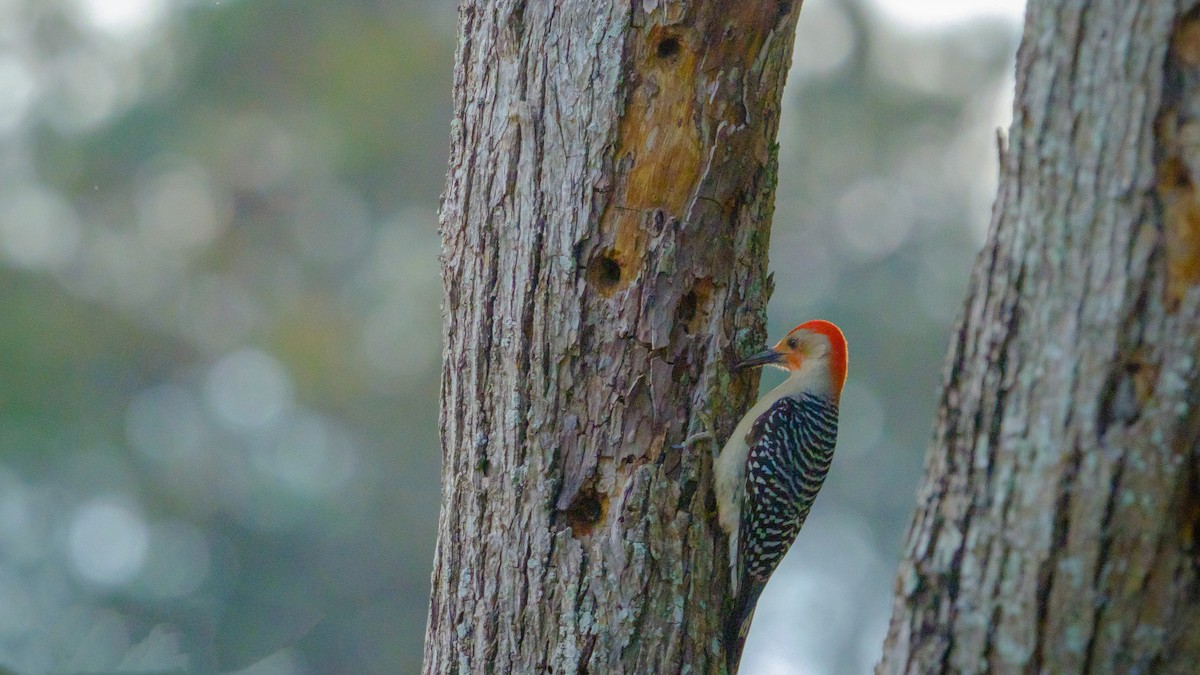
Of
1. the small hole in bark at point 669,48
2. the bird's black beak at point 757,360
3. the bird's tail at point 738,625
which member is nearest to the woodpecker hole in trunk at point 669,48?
the small hole in bark at point 669,48

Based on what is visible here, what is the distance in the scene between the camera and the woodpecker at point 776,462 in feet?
11.7

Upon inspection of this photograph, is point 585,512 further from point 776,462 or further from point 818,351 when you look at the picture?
point 818,351

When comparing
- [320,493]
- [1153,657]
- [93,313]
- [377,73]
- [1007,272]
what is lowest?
[1153,657]

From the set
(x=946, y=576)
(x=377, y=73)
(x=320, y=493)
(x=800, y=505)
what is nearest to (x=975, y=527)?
→ (x=946, y=576)

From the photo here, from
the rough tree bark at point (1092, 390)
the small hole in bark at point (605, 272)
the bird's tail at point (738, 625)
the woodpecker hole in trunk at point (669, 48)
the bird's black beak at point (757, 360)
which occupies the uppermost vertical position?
the woodpecker hole in trunk at point (669, 48)

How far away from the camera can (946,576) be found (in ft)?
6.82

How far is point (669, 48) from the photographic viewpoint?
11.4 ft

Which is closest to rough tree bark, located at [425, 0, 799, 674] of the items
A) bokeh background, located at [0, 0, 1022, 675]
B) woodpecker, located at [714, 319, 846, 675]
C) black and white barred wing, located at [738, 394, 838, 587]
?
woodpecker, located at [714, 319, 846, 675]

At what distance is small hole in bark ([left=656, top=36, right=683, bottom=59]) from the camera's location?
3.45 metres

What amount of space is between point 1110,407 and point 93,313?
44.2 feet

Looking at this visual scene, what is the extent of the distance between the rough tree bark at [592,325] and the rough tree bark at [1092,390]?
134 cm

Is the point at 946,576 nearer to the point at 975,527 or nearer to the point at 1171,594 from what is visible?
the point at 975,527

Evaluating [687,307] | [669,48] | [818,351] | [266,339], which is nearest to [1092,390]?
[687,307]

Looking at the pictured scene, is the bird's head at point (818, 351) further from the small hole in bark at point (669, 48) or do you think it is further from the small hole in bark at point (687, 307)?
the small hole in bark at point (669, 48)
